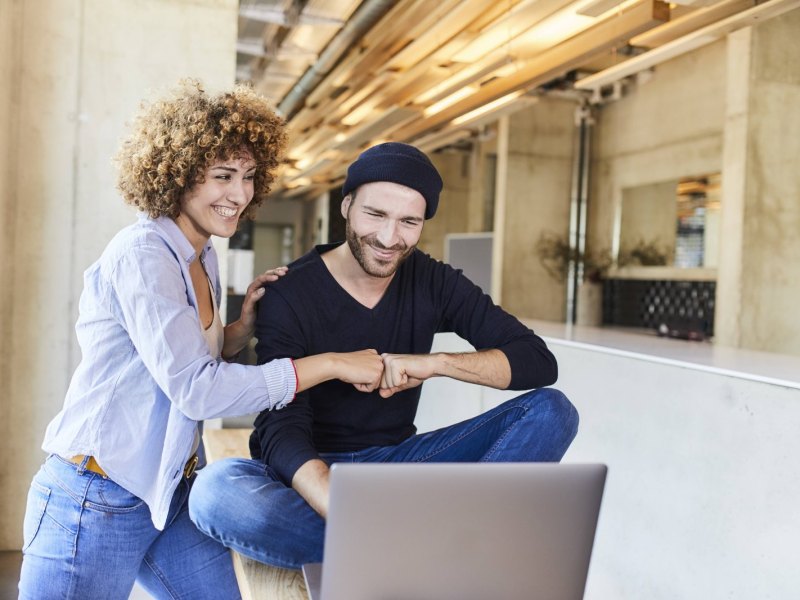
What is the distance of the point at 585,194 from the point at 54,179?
725cm

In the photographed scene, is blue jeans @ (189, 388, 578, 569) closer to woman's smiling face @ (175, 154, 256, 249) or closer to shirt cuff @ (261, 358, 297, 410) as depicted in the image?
shirt cuff @ (261, 358, 297, 410)

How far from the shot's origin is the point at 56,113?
322cm

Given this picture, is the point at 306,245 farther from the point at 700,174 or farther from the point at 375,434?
the point at 375,434

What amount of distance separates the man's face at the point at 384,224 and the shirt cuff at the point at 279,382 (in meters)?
0.44

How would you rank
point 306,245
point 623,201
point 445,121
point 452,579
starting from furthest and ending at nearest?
point 306,245 → point 623,201 → point 445,121 → point 452,579

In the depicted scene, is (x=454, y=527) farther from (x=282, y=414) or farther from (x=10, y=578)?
(x=10, y=578)

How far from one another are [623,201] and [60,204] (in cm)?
729

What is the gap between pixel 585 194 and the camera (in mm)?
9438

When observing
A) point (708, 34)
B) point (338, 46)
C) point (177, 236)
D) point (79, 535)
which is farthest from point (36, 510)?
point (338, 46)

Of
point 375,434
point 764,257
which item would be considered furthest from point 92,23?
point 764,257

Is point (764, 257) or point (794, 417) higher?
point (764, 257)

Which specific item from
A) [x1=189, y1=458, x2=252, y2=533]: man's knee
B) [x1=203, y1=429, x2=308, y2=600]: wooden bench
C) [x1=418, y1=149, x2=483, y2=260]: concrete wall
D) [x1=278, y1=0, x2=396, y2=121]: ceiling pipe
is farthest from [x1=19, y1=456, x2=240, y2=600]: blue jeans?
[x1=418, y1=149, x2=483, y2=260]: concrete wall

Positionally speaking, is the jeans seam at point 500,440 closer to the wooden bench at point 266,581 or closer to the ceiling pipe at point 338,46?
the wooden bench at point 266,581

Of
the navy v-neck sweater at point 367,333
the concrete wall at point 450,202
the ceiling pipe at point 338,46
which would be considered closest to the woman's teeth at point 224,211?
the navy v-neck sweater at point 367,333
